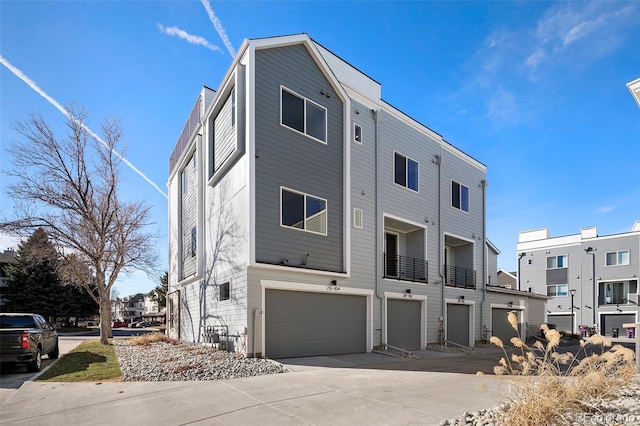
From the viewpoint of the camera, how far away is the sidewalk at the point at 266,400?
5.73 meters

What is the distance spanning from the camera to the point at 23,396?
7359 millimetres

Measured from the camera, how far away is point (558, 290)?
40.8 metres

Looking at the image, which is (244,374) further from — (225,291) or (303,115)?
(303,115)

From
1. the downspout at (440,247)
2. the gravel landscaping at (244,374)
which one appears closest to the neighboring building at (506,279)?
the downspout at (440,247)

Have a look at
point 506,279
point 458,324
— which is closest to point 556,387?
point 458,324

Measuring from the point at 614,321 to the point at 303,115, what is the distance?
39.4 meters

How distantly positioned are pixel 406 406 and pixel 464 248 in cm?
1678

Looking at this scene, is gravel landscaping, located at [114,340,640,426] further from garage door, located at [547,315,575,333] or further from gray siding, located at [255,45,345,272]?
garage door, located at [547,315,575,333]

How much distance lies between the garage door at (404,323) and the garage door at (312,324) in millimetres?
1757

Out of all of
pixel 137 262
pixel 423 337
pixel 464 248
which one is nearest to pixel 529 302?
pixel 464 248

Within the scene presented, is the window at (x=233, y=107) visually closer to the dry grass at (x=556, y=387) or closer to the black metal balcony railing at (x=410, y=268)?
the black metal balcony railing at (x=410, y=268)

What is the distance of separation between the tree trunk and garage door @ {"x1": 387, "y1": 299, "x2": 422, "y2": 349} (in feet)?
44.2

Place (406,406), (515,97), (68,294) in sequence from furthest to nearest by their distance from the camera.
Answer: (68,294)
(515,97)
(406,406)

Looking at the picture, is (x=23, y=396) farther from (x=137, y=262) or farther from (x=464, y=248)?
(x=464, y=248)
